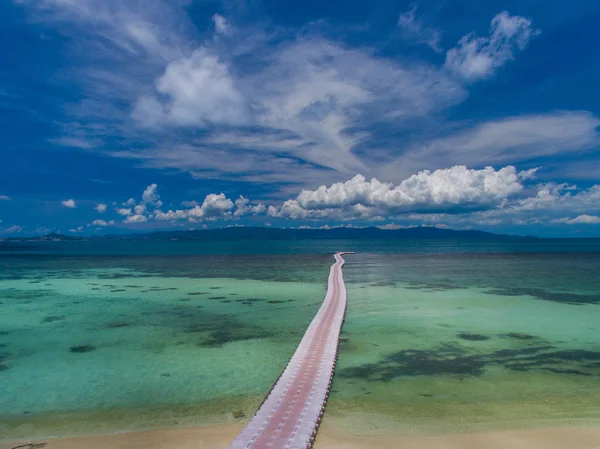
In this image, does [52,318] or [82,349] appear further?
[52,318]

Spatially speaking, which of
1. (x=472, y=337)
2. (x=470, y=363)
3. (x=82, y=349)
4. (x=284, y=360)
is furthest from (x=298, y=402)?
(x=82, y=349)

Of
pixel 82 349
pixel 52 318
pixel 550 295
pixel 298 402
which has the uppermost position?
pixel 298 402

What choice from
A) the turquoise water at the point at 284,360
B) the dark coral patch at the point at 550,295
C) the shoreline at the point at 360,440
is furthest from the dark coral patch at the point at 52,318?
the dark coral patch at the point at 550,295

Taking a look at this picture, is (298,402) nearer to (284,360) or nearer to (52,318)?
(284,360)

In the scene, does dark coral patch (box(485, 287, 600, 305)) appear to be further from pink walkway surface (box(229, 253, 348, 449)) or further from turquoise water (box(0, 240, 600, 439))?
pink walkway surface (box(229, 253, 348, 449))

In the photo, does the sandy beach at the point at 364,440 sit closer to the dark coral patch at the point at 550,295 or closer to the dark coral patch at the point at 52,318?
the dark coral patch at the point at 52,318

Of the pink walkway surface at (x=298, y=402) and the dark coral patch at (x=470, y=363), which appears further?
the dark coral patch at (x=470, y=363)
